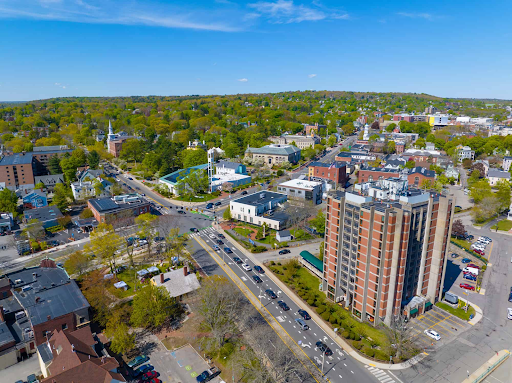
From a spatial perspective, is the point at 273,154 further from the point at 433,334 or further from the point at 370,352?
the point at 370,352

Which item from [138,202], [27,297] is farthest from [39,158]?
[27,297]

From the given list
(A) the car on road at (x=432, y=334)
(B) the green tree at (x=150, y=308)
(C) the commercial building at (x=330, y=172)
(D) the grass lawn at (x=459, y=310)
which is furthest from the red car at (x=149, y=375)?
(C) the commercial building at (x=330, y=172)

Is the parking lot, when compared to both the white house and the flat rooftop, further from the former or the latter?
the white house

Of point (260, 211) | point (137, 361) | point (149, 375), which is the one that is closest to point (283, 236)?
point (260, 211)

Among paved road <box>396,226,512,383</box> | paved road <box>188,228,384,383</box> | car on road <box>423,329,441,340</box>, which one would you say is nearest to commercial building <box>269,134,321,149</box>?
paved road <box>396,226,512,383</box>

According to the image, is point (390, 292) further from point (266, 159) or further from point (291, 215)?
point (266, 159)

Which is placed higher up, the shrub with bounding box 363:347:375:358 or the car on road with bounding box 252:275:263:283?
the car on road with bounding box 252:275:263:283
